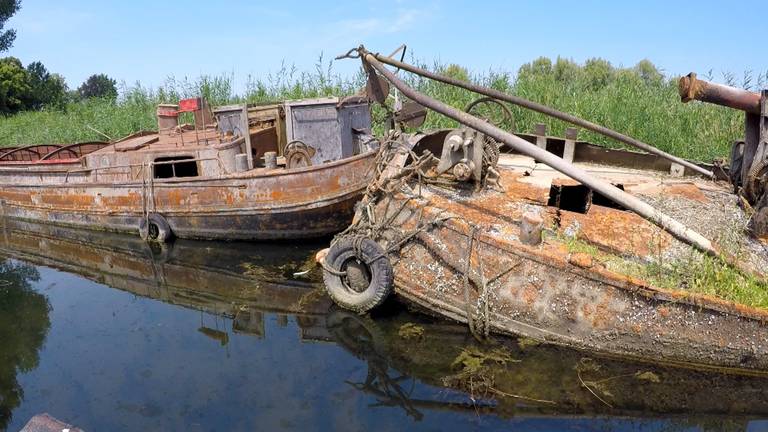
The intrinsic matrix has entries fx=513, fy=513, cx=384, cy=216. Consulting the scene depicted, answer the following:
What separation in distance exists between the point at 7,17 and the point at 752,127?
38.5 meters

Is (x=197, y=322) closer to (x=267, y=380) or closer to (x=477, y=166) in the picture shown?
(x=267, y=380)

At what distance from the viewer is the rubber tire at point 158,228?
9.62 metres

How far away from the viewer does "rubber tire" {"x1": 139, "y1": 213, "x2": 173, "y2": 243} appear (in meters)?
9.62

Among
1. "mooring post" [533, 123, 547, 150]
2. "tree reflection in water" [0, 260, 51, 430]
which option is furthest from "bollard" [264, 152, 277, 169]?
"mooring post" [533, 123, 547, 150]

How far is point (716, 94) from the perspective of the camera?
504 centimetres

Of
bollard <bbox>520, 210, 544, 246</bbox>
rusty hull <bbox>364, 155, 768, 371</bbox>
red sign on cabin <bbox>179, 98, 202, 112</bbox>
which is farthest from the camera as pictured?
red sign on cabin <bbox>179, 98, 202, 112</bbox>

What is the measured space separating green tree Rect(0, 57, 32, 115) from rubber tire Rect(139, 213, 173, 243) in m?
22.3

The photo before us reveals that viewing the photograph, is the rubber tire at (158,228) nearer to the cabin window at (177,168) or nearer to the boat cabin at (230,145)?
the boat cabin at (230,145)

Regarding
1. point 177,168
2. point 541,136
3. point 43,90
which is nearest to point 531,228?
point 541,136

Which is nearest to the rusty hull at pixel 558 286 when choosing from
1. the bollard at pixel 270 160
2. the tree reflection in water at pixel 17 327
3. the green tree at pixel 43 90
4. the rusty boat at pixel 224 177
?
the rusty boat at pixel 224 177

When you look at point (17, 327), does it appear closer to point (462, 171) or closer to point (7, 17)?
point (462, 171)

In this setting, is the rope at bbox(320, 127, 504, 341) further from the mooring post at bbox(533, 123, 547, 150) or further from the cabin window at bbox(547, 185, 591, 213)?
the mooring post at bbox(533, 123, 547, 150)

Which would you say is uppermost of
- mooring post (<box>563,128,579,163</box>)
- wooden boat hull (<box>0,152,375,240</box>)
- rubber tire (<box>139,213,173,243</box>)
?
mooring post (<box>563,128,579,163</box>)

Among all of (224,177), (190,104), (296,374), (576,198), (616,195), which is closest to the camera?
(616,195)
